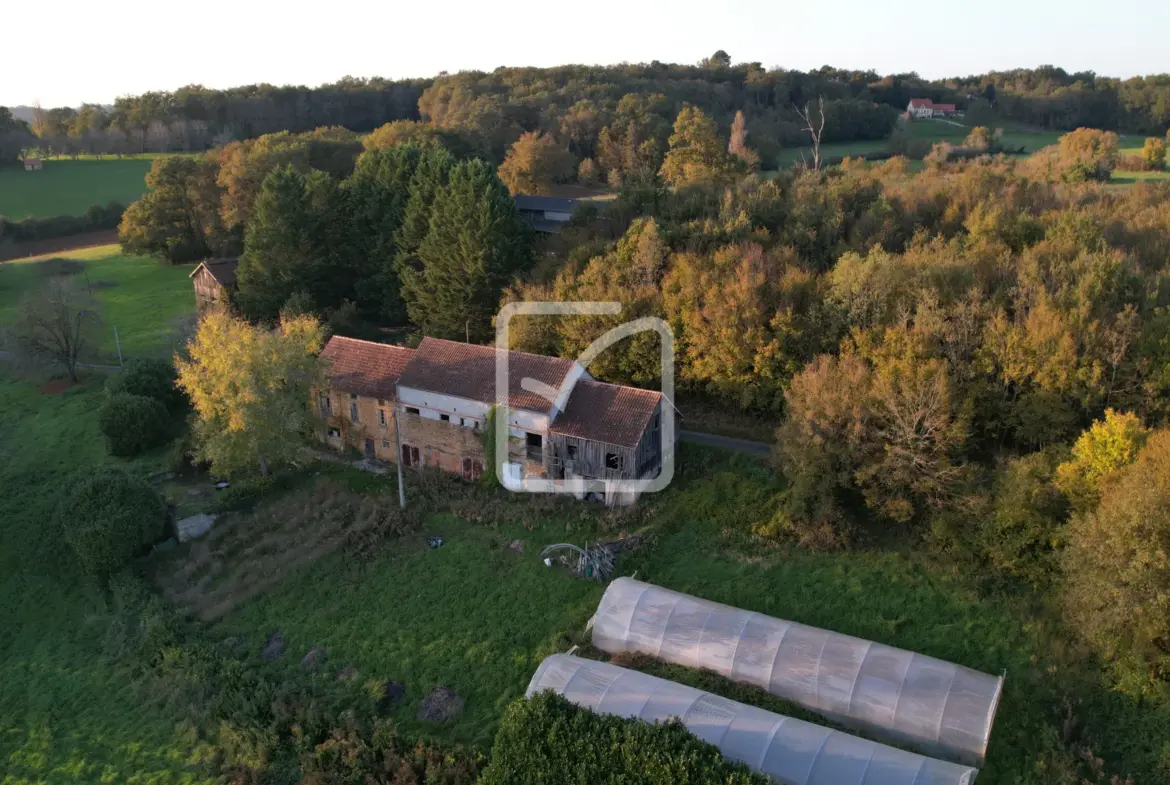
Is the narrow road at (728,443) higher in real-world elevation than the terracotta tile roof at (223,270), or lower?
lower

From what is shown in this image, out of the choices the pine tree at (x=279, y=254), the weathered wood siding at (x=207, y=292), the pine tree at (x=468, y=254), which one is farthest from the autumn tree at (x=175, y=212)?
the pine tree at (x=468, y=254)

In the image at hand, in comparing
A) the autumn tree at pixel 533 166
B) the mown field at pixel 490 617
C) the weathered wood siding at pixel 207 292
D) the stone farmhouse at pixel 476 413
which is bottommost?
the mown field at pixel 490 617

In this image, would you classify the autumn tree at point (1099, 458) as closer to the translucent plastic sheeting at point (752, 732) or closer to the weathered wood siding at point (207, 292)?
the translucent plastic sheeting at point (752, 732)

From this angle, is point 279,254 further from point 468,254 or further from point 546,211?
point 546,211

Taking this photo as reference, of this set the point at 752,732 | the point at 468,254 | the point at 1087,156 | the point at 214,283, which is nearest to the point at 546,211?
the point at 468,254

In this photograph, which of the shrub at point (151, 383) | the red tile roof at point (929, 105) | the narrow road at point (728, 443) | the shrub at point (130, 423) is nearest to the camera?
the narrow road at point (728, 443)

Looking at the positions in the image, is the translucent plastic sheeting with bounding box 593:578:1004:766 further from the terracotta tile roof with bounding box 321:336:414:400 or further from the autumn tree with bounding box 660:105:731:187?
the autumn tree with bounding box 660:105:731:187

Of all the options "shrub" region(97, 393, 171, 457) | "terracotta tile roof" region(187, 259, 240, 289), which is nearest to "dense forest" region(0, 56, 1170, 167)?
"terracotta tile roof" region(187, 259, 240, 289)
